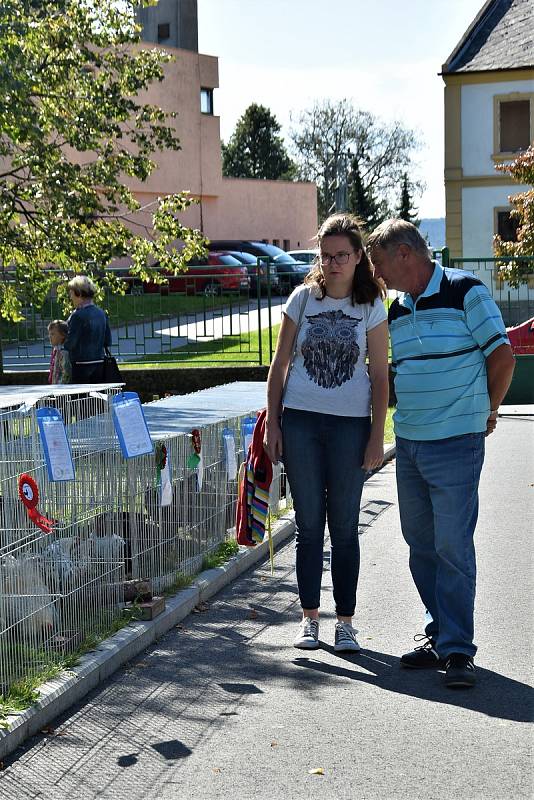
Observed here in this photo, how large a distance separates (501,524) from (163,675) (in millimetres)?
4325

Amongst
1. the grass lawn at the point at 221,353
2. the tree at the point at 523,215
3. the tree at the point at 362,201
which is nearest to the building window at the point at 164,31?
the tree at the point at 523,215

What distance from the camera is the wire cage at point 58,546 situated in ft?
17.0

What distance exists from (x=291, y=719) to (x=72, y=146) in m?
13.8

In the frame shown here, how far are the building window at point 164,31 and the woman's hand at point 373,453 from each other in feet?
174

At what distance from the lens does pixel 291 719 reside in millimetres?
4887

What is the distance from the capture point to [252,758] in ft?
14.6

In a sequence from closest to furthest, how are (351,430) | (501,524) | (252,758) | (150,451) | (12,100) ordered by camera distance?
(252,758) < (351,430) < (150,451) < (501,524) < (12,100)

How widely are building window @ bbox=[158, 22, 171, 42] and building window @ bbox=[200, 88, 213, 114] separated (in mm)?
4359

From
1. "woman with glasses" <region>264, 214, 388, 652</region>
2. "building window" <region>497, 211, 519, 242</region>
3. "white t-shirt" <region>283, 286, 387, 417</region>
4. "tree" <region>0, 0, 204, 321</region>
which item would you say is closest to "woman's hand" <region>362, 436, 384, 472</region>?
"woman with glasses" <region>264, 214, 388, 652</region>

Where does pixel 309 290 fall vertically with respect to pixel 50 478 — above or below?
above

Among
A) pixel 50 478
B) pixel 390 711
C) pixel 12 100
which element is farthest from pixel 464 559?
pixel 12 100

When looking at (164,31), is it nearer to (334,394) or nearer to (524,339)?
(524,339)

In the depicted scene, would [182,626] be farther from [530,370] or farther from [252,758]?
[530,370]

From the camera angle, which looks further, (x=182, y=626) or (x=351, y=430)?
(x=182, y=626)
